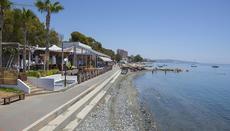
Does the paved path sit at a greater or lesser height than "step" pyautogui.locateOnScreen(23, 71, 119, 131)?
greater

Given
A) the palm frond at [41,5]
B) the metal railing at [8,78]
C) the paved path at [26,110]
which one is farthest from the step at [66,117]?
the palm frond at [41,5]

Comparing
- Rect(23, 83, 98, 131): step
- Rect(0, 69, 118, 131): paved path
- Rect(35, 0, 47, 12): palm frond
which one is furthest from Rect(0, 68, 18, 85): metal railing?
Rect(35, 0, 47, 12): palm frond

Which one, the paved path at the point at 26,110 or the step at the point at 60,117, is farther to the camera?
the step at the point at 60,117

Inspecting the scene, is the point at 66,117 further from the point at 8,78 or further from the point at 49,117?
the point at 8,78

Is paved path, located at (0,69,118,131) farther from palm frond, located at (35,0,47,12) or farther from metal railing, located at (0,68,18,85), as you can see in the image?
palm frond, located at (35,0,47,12)

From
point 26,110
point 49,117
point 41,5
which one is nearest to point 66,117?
point 49,117

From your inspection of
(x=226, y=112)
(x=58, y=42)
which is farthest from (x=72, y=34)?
(x=226, y=112)

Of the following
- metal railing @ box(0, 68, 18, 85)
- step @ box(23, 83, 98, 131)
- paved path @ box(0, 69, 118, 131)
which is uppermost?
metal railing @ box(0, 68, 18, 85)

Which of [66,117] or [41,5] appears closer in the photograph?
[66,117]

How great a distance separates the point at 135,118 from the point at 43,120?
8.51 metres

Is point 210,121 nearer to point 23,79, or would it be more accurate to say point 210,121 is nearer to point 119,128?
point 119,128

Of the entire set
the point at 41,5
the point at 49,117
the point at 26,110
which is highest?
the point at 41,5

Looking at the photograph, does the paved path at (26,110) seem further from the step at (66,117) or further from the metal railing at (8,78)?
the metal railing at (8,78)

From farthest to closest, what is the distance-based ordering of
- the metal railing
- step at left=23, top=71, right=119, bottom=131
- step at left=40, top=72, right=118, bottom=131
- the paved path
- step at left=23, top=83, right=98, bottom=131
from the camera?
the metal railing
step at left=40, top=72, right=118, bottom=131
step at left=23, top=71, right=119, bottom=131
the paved path
step at left=23, top=83, right=98, bottom=131
